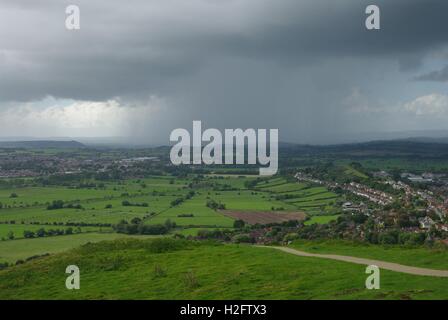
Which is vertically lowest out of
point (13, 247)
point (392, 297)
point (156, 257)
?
point (13, 247)

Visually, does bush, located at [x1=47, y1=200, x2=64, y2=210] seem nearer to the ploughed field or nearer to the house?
the ploughed field

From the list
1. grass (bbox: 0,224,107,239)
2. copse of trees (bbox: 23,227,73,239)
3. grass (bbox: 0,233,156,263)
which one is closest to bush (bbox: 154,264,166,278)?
grass (bbox: 0,233,156,263)

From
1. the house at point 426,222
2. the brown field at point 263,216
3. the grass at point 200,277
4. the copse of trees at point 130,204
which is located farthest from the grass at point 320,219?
the copse of trees at point 130,204

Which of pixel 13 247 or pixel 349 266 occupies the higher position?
pixel 349 266

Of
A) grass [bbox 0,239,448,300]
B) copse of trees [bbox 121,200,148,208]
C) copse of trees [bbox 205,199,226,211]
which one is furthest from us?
copse of trees [bbox 121,200,148,208]

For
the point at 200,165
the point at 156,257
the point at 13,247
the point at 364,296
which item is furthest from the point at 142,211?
the point at 200,165

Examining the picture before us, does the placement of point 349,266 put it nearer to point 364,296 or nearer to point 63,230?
point 364,296

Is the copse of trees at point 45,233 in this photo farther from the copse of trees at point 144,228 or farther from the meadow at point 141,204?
the copse of trees at point 144,228

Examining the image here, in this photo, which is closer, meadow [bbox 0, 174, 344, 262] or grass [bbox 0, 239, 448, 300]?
grass [bbox 0, 239, 448, 300]
